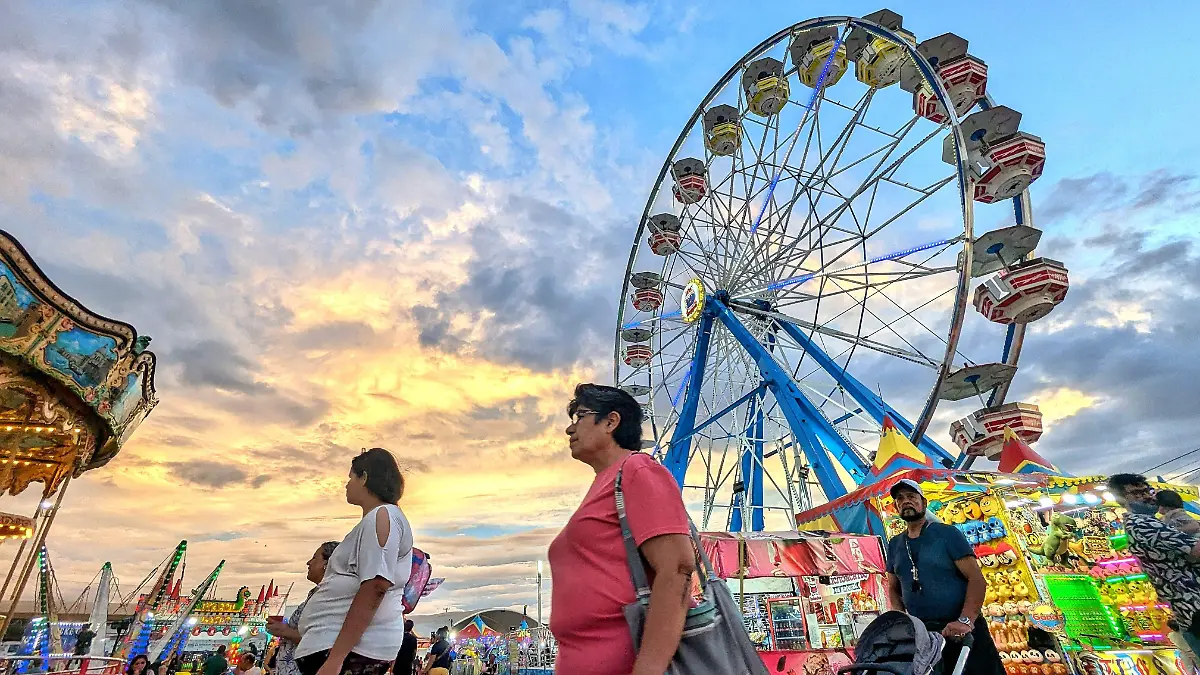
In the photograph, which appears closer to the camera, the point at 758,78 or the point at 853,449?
the point at 853,449

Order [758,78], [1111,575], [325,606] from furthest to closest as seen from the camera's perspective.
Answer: [758,78] → [1111,575] → [325,606]

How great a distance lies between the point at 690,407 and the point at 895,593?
1291cm

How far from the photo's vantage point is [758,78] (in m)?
14.7

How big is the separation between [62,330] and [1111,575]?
44.7 ft

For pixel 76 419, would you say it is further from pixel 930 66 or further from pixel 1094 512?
pixel 930 66

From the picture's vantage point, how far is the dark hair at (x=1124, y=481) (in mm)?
3465

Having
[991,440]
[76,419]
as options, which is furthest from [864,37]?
[76,419]

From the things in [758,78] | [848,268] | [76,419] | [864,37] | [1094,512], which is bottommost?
[1094,512]

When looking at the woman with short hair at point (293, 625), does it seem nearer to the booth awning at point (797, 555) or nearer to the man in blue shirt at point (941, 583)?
the man in blue shirt at point (941, 583)

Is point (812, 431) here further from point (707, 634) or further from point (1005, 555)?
point (707, 634)

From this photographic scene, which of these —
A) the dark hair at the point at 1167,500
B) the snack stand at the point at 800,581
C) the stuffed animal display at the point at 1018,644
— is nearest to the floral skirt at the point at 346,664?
the dark hair at the point at 1167,500

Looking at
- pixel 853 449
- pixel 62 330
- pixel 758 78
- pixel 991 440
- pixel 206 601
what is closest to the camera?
pixel 62 330

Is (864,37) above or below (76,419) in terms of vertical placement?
above

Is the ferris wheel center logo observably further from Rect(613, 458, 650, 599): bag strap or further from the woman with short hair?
Rect(613, 458, 650, 599): bag strap
